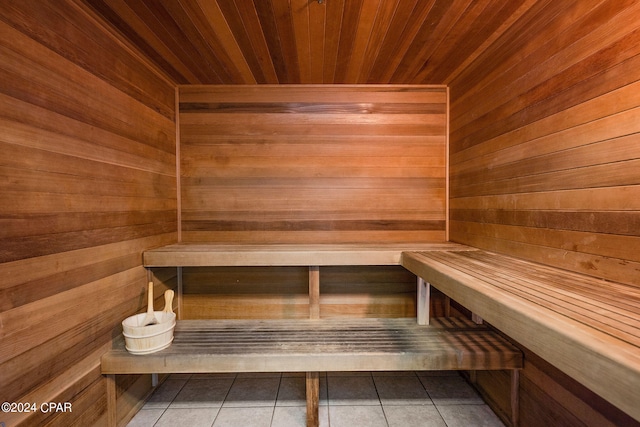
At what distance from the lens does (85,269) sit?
1.38 metres

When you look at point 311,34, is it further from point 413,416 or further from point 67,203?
point 413,416

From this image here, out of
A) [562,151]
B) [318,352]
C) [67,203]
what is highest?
[562,151]

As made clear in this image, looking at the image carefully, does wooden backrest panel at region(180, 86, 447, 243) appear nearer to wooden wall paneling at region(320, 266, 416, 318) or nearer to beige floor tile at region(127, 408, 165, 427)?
wooden wall paneling at region(320, 266, 416, 318)

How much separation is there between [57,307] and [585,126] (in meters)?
2.45

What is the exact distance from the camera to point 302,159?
226cm

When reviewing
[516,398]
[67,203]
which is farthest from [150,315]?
[516,398]

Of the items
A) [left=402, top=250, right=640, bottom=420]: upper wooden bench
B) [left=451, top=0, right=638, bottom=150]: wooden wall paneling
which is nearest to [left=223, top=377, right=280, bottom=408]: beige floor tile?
[left=402, top=250, right=640, bottom=420]: upper wooden bench

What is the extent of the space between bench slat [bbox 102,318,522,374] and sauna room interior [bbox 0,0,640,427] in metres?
0.22

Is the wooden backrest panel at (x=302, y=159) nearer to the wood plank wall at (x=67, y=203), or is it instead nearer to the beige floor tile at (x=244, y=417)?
the wood plank wall at (x=67, y=203)

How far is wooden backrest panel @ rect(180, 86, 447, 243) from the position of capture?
225cm

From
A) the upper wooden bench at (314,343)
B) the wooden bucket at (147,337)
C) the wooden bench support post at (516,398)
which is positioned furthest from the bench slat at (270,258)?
the wooden bench support post at (516,398)

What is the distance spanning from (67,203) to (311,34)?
5.08 feet

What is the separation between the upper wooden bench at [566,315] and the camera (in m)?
0.55

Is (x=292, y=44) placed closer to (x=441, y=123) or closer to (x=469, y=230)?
(x=441, y=123)
